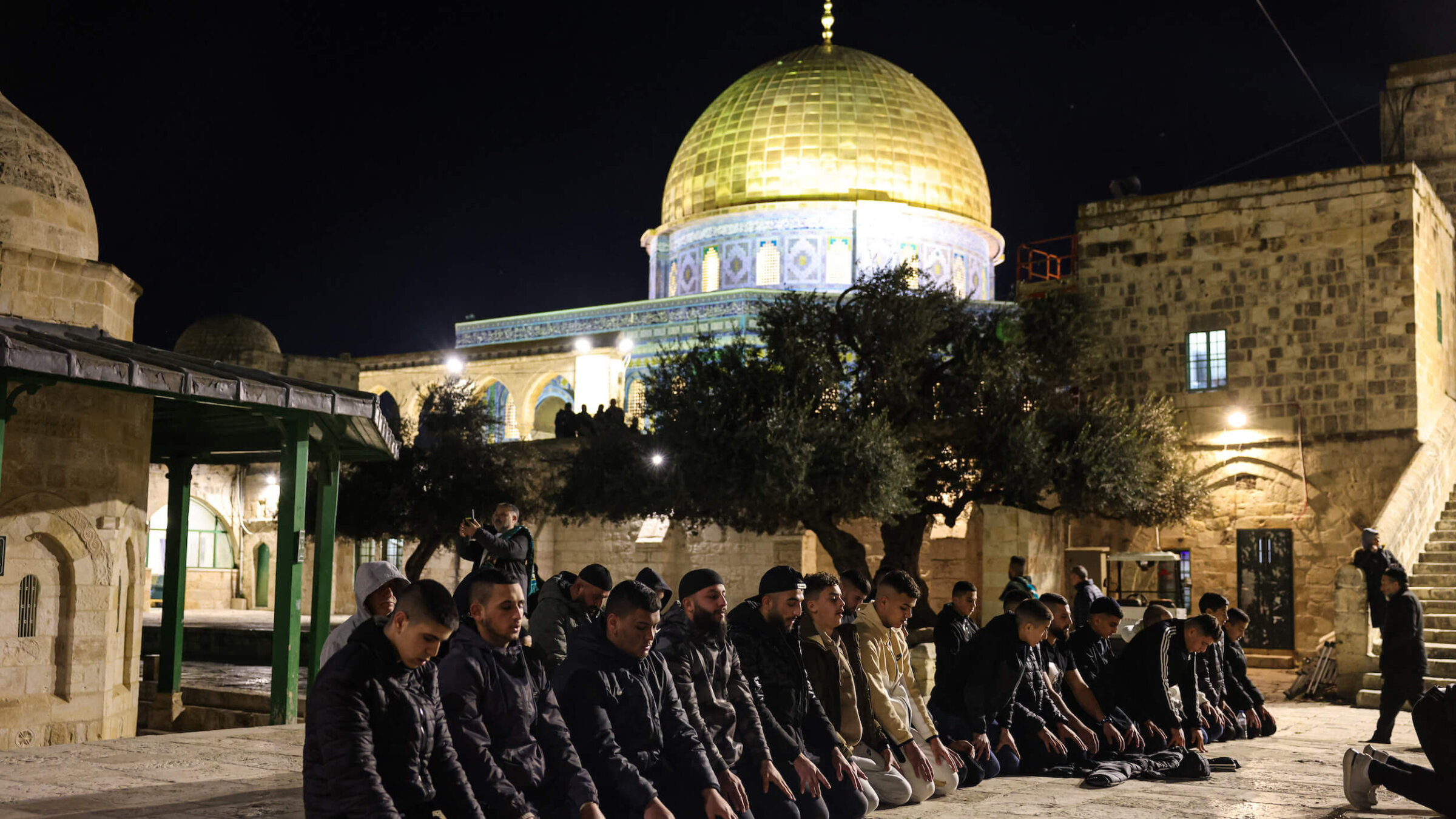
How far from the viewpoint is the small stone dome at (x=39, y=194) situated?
484 inches

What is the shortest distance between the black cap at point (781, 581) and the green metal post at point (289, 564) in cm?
549

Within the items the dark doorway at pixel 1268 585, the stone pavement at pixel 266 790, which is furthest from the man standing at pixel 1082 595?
the dark doorway at pixel 1268 585

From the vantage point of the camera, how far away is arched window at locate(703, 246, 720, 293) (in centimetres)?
3634

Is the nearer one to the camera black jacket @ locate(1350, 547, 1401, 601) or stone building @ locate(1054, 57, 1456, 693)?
black jacket @ locate(1350, 547, 1401, 601)

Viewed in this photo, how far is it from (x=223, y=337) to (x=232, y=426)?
21451mm

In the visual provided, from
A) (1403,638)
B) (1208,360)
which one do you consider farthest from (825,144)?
(1403,638)

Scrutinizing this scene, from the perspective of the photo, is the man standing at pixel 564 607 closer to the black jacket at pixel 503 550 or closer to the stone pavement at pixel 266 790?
the black jacket at pixel 503 550

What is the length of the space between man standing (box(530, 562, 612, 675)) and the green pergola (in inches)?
129

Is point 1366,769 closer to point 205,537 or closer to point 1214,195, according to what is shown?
point 1214,195

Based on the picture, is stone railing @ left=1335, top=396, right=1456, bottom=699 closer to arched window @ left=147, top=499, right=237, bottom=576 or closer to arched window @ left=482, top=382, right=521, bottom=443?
arched window @ left=482, top=382, right=521, bottom=443

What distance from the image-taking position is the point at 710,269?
3644 cm

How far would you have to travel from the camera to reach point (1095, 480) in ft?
53.1

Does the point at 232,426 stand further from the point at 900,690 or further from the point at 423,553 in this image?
the point at 423,553

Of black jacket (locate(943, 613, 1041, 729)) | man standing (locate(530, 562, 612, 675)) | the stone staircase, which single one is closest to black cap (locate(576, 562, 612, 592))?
man standing (locate(530, 562, 612, 675))
